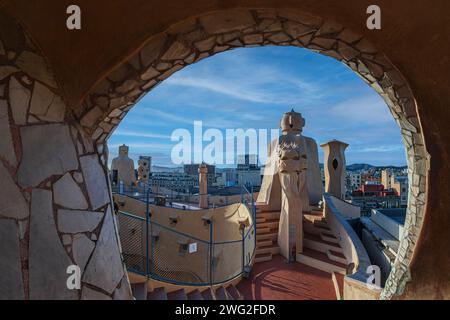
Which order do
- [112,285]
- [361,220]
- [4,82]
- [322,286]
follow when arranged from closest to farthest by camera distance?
[4,82]
[112,285]
[322,286]
[361,220]

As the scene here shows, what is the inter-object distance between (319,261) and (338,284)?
45.9 inches

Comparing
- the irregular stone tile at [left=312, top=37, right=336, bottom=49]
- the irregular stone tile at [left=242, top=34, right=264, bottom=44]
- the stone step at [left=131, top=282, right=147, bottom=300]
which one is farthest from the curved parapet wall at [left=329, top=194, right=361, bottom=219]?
the irregular stone tile at [left=242, top=34, right=264, bottom=44]

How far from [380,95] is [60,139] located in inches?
138

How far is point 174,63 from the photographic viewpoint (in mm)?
2418

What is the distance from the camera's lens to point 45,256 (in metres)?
2.13

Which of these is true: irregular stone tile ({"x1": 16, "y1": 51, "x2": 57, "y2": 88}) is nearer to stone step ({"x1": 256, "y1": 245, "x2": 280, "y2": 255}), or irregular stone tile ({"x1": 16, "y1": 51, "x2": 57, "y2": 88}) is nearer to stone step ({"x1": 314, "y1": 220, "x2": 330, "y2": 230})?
stone step ({"x1": 256, "y1": 245, "x2": 280, "y2": 255})

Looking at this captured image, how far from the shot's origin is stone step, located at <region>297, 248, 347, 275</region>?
261 inches

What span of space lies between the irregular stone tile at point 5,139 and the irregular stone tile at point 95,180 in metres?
0.54

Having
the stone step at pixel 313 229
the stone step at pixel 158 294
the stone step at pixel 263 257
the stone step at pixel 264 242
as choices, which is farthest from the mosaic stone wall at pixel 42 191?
the stone step at pixel 313 229

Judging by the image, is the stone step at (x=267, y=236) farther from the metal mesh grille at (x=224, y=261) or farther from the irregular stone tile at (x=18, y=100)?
the irregular stone tile at (x=18, y=100)

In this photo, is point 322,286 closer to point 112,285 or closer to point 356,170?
point 112,285

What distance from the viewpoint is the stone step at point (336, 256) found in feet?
22.8

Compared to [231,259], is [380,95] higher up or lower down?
higher up
